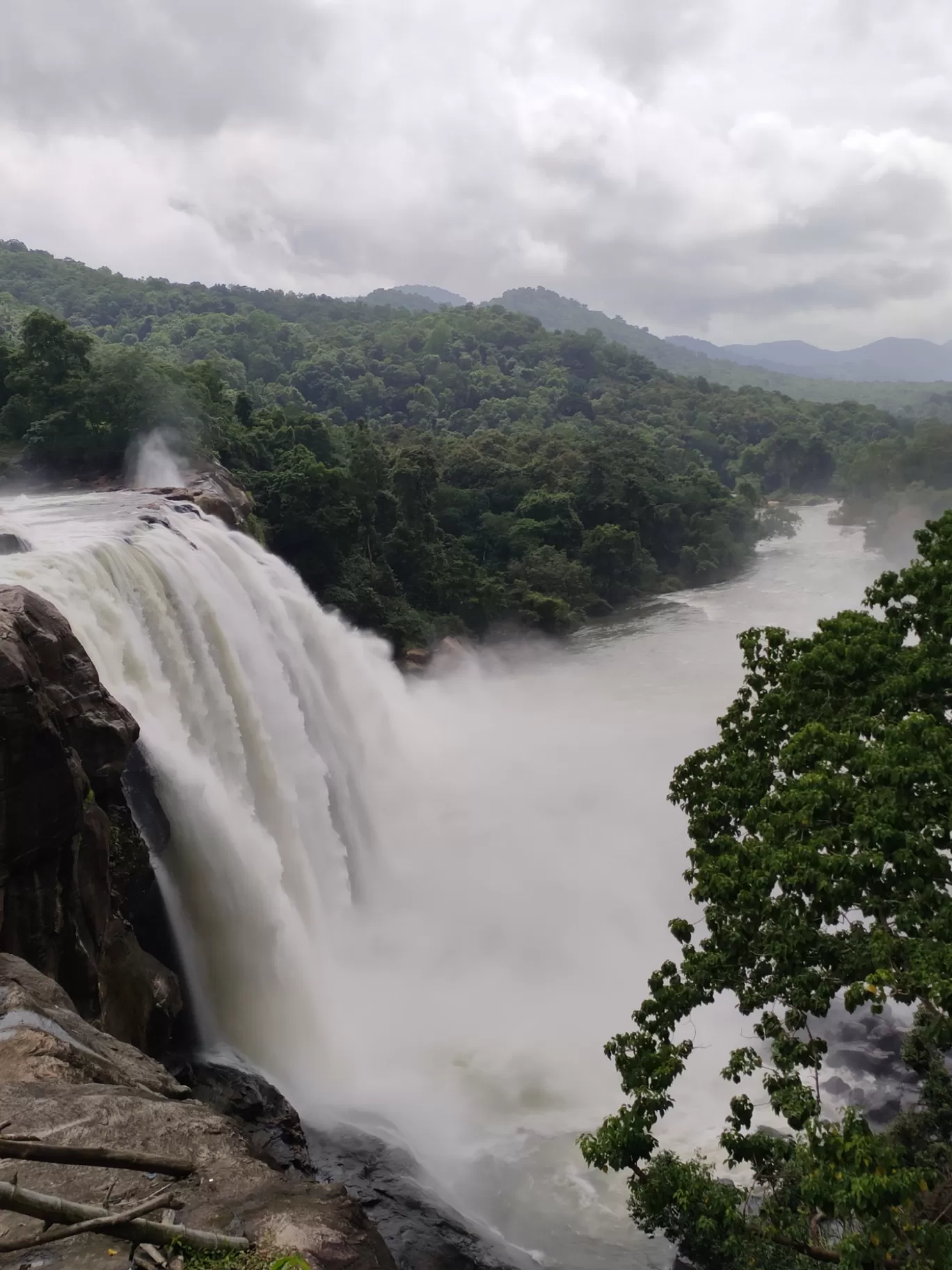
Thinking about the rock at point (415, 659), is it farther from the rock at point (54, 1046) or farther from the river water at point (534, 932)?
the rock at point (54, 1046)

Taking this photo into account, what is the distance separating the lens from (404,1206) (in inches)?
343

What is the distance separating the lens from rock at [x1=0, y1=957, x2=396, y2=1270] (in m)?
4.90

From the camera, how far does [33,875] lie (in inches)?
309

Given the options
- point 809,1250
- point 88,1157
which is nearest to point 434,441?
point 809,1250

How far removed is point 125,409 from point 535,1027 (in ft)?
67.1

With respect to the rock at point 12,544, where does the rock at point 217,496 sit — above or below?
above

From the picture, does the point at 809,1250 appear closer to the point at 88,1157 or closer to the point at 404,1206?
the point at 404,1206

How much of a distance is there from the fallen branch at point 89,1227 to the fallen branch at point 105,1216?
37mm

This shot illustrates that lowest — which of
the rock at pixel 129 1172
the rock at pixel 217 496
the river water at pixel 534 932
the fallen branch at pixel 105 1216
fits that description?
the river water at pixel 534 932

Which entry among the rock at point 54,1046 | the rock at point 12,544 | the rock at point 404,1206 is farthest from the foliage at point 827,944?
the rock at point 12,544

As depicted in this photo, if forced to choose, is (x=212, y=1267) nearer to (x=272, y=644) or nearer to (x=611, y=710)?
(x=272, y=644)

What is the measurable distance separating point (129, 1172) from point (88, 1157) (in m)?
1.03

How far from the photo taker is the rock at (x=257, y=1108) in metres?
8.60

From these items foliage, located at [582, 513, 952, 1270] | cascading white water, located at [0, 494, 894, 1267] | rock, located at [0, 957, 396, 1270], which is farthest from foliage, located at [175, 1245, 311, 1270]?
cascading white water, located at [0, 494, 894, 1267]
